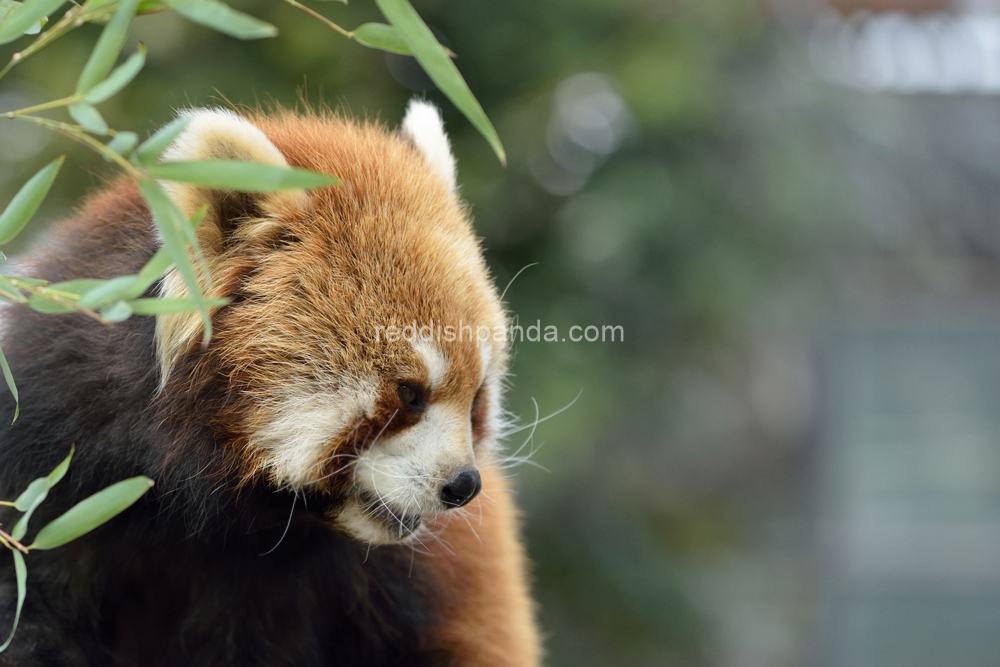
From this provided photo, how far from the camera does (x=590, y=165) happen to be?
12.0 ft

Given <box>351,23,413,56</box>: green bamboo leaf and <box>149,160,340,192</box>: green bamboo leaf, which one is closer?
<box>149,160,340,192</box>: green bamboo leaf


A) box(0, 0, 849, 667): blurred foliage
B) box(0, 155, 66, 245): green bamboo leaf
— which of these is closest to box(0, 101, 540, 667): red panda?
box(0, 155, 66, 245): green bamboo leaf

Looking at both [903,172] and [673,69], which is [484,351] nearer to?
[673,69]

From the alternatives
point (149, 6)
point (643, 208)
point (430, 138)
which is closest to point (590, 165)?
point (643, 208)

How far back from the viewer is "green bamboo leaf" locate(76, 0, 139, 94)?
1.10 meters

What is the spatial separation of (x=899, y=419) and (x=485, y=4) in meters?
4.99

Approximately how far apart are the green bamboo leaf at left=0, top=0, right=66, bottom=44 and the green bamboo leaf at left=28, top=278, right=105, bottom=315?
312 millimetres

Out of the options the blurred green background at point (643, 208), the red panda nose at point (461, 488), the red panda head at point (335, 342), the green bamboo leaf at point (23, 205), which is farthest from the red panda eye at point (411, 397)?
the blurred green background at point (643, 208)

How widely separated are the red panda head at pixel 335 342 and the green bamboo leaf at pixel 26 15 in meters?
0.32

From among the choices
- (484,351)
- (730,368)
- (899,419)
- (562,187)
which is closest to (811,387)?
(899,419)

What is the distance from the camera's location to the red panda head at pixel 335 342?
5.31 ft

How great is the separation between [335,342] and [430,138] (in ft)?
2.08

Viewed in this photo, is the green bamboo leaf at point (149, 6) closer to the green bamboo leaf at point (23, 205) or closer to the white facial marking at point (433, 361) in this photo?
the green bamboo leaf at point (23, 205)

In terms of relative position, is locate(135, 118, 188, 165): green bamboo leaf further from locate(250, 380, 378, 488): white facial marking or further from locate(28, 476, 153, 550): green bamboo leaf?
locate(250, 380, 378, 488): white facial marking
